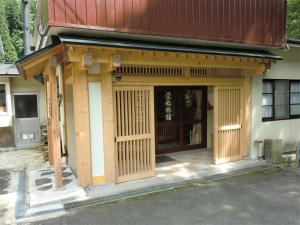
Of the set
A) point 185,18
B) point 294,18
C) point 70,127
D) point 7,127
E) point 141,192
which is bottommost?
point 141,192

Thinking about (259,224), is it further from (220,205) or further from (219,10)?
(219,10)

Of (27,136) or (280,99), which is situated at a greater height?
(280,99)

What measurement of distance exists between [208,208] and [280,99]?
509 centimetres

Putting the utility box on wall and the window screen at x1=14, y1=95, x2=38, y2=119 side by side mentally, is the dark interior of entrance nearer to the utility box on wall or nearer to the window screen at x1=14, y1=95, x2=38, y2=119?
the utility box on wall

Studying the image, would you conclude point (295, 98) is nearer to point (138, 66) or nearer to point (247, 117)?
point (247, 117)

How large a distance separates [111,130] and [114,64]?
1.46 meters

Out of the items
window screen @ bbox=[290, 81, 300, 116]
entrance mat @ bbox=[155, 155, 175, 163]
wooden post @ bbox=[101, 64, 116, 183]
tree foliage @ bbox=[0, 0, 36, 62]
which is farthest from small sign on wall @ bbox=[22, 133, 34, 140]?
tree foliage @ bbox=[0, 0, 36, 62]

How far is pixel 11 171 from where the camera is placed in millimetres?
7137

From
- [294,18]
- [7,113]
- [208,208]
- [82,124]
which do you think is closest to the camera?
[208,208]

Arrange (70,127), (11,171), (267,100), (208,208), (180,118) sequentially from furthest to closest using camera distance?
(180,118) → (267,100) → (11,171) → (70,127) → (208,208)

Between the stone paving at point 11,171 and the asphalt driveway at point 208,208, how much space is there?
3.01ft

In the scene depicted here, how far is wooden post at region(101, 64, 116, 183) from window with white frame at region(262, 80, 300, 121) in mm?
4918

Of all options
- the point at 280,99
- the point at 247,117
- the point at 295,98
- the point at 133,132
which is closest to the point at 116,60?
the point at 133,132

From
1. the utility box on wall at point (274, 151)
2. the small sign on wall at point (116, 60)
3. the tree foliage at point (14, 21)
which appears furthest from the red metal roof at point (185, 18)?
the tree foliage at point (14, 21)
